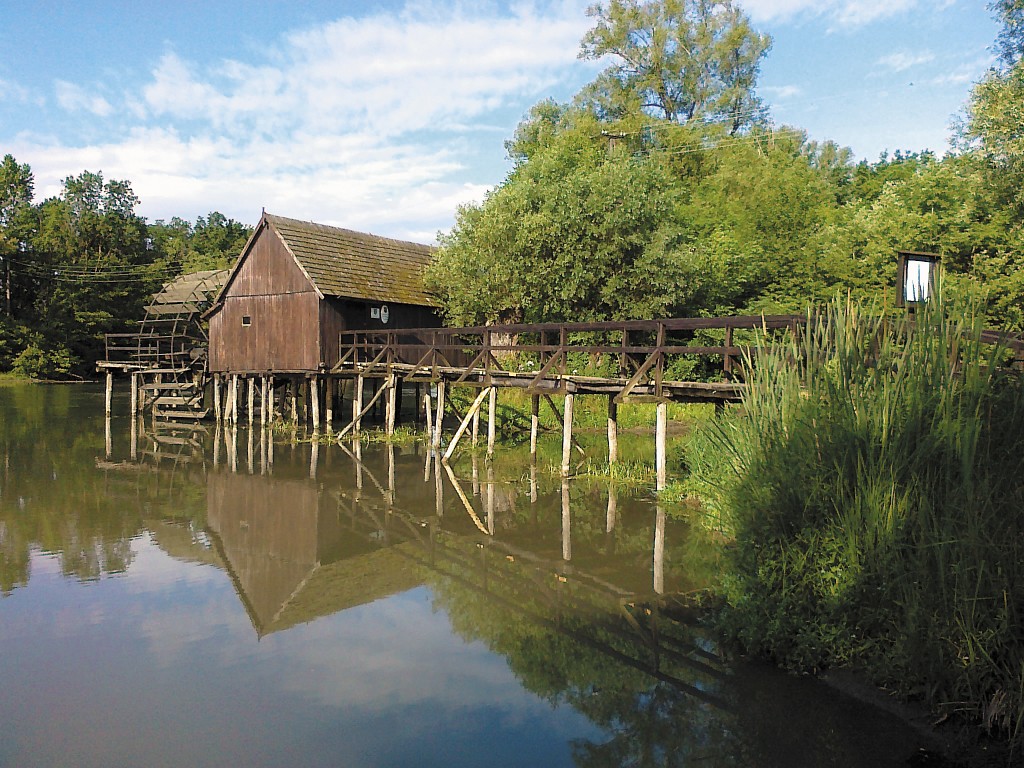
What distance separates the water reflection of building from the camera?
9.39 m

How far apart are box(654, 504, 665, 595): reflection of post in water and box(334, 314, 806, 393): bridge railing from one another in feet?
6.95

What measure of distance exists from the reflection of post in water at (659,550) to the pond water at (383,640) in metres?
0.05

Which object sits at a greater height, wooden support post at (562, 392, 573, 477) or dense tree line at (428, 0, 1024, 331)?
dense tree line at (428, 0, 1024, 331)

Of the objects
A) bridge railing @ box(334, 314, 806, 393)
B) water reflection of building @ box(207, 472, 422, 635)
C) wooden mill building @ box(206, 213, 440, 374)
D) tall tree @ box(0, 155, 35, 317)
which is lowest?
water reflection of building @ box(207, 472, 422, 635)

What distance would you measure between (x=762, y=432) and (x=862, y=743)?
2.76 meters

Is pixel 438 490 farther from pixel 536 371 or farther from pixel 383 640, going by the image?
pixel 536 371

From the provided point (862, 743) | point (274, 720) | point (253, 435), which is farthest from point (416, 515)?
point (253, 435)

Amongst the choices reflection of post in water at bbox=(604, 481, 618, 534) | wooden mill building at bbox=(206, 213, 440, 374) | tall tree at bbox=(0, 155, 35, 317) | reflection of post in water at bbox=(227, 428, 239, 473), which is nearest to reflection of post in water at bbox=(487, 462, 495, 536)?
reflection of post in water at bbox=(604, 481, 618, 534)

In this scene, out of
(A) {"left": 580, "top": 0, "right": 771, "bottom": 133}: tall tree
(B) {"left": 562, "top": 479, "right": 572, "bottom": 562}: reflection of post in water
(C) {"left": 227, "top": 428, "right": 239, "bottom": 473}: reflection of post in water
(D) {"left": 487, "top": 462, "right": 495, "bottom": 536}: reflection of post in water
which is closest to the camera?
(B) {"left": 562, "top": 479, "right": 572, "bottom": 562}: reflection of post in water

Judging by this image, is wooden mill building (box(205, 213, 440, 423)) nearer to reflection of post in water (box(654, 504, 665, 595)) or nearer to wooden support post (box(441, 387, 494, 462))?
wooden support post (box(441, 387, 494, 462))

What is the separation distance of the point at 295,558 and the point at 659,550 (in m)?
4.97

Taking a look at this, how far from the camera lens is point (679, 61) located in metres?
38.6

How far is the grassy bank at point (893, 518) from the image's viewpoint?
5672mm

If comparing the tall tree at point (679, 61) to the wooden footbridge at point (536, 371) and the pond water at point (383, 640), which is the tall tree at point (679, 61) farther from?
the pond water at point (383, 640)
